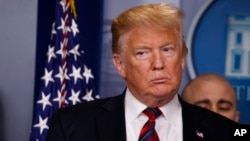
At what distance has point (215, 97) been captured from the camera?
2.22 meters

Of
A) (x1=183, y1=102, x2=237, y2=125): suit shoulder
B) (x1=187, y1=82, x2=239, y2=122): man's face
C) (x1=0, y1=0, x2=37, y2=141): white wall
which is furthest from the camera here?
(x1=0, y1=0, x2=37, y2=141): white wall

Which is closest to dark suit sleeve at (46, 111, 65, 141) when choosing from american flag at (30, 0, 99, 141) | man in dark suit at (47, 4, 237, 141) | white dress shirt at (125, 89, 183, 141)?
man in dark suit at (47, 4, 237, 141)

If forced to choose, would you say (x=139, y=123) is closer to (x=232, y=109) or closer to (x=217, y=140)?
(x=217, y=140)

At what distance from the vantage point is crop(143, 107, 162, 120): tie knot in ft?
4.50

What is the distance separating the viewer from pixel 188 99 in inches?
87.7

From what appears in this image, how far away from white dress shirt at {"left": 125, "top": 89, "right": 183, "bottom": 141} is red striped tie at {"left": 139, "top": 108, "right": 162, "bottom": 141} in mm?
10

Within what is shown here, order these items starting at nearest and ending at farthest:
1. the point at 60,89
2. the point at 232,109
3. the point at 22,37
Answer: the point at 232,109 < the point at 60,89 < the point at 22,37

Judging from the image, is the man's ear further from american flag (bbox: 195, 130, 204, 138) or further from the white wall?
the white wall

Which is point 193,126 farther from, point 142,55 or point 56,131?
point 56,131

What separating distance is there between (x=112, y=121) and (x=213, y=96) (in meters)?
0.91

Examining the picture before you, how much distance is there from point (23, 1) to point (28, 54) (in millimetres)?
285

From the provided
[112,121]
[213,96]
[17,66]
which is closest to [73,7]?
[17,66]

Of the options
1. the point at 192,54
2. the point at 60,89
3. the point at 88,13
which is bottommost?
the point at 60,89

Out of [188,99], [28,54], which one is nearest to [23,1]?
[28,54]
